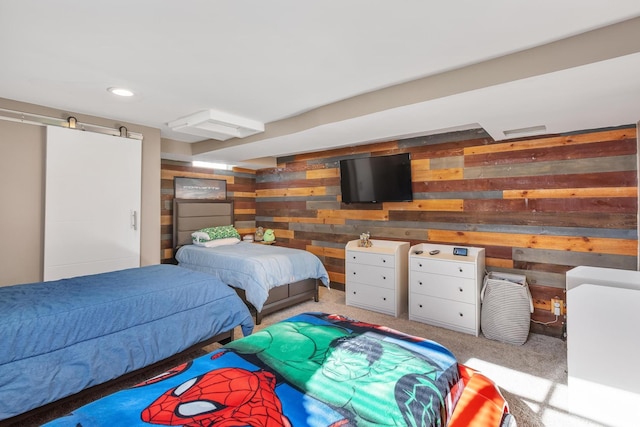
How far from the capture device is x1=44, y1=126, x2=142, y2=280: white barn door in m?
3.13

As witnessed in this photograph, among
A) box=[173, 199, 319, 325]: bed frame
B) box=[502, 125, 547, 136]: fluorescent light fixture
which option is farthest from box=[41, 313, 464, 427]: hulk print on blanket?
box=[502, 125, 547, 136]: fluorescent light fixture

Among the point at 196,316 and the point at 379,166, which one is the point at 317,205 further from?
the point at 196,316

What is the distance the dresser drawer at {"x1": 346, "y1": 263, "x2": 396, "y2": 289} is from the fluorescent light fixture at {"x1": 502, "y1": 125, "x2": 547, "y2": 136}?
197 cm

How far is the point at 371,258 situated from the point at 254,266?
58.2 inches

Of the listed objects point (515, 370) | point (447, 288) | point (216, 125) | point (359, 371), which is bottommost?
point (515, 370)

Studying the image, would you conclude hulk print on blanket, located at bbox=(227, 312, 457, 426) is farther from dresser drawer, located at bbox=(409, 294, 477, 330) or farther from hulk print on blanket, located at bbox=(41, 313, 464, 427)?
dresser drawer, located at bbox=(409, 294, 477, 330)

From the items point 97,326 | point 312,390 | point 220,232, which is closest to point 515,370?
point 312,390

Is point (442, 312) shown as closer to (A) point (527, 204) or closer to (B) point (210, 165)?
(A) point (527, 204)

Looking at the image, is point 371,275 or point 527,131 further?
point 371,275

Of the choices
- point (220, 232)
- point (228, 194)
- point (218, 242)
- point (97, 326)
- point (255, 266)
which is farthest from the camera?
point (228, 194)

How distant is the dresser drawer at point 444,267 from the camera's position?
333cm

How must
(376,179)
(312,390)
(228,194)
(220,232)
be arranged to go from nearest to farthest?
(312,390), (376,179), (220,232), (228,194)

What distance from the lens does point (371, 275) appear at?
4066 millimetres

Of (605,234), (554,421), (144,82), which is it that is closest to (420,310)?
(554,421)
